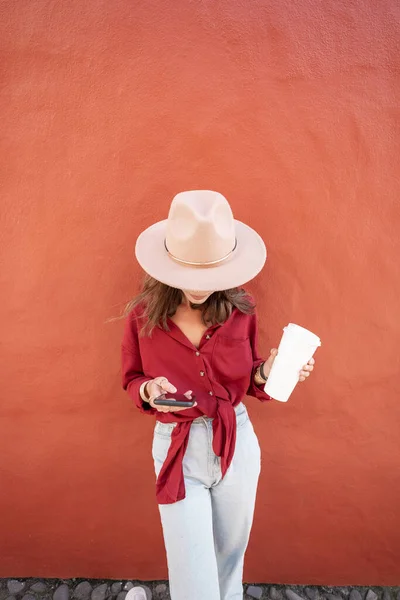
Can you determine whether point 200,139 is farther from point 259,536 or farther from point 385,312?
point 259,536

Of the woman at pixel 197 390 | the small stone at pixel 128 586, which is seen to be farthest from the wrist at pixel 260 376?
the small stone at pixel 128 586

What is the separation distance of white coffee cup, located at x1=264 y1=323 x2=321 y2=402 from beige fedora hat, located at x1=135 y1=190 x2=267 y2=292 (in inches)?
10.8

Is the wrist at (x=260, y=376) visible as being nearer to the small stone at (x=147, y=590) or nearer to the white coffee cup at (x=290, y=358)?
the white coffee cup at (x=290, y=358)

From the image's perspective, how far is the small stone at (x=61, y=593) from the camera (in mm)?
2895

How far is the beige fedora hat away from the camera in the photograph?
1790mm

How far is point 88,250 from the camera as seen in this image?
241 centimetres

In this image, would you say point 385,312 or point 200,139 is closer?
point 200,139

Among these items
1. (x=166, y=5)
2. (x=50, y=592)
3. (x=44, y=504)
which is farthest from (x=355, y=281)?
(x=50, y=592)

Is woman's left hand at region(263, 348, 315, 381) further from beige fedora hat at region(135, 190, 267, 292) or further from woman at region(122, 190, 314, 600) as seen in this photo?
beige fedora hat at region(135, 190, 267, 292)

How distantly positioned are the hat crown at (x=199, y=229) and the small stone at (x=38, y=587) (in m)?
2.25

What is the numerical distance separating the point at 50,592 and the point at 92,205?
219cm

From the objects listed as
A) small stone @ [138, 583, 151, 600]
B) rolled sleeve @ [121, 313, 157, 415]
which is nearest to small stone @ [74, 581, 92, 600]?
small stone @ [138, 583, 151, 600]

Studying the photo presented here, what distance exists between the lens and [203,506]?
2049mm

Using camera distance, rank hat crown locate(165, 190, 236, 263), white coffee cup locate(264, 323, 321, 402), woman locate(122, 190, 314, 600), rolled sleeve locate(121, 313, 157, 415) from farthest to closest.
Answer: rolled sleeve locate(121, 313, 157, 415), woman locate(122, 190, 314, 600), white coffee cup locate(264, 323, 321, 402), hat crown locate(165, 190, 236, 263)
